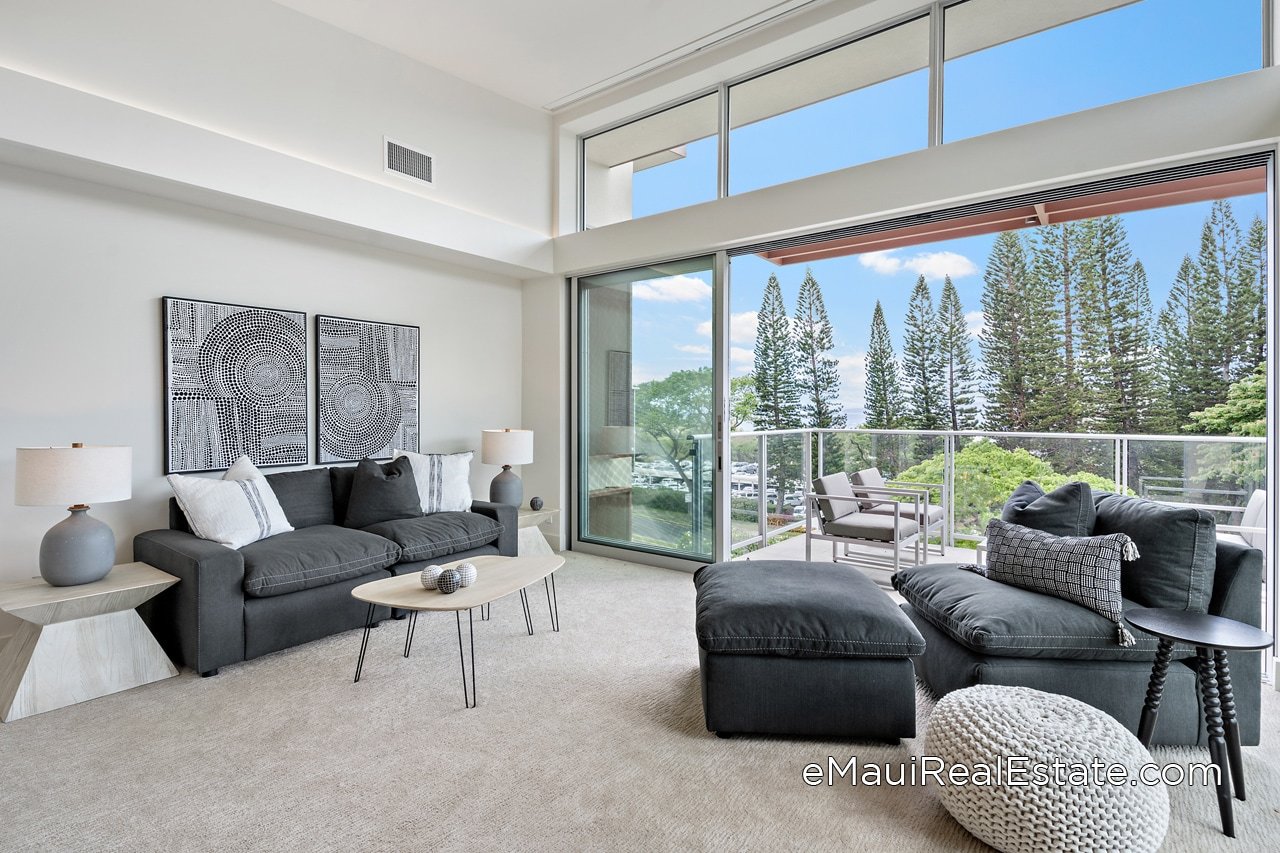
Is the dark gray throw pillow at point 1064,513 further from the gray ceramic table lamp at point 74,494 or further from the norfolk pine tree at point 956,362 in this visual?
the norfolk pine tree at point 956,362

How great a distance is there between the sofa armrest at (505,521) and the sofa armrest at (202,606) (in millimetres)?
1590

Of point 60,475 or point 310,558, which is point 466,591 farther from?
point 60,475

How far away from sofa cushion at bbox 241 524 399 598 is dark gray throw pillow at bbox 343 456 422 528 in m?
0.19

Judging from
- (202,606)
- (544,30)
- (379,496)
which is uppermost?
(544,30)

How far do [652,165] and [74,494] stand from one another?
13.4 ft

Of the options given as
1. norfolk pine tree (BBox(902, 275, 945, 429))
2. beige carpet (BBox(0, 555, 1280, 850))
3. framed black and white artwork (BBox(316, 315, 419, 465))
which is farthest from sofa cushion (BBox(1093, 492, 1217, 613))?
norfolk pine tree (BBox(902, 275, 945, 429))

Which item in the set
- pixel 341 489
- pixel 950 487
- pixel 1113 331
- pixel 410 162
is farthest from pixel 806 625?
pixel 1113 331

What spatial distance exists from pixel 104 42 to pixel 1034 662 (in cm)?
478

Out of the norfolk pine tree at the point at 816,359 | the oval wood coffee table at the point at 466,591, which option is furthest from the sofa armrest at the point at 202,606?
the norfolk pine tree at the point at 816,359

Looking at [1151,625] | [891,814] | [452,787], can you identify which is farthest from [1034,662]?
[452,787]

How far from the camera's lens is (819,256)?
6.13 m

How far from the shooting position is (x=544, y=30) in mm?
3975

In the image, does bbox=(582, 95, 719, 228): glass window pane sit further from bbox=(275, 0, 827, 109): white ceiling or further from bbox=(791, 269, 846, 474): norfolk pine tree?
bbox=(791, 269, 846, 474): norfolk pine tree

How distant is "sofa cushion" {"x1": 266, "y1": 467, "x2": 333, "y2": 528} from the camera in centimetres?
367
